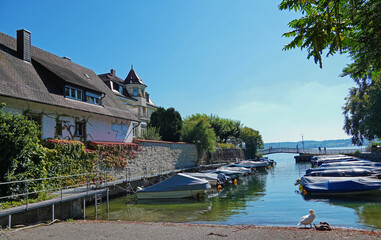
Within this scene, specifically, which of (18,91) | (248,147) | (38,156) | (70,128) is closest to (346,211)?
(38,156)

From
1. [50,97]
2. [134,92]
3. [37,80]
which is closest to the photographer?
[50,97]

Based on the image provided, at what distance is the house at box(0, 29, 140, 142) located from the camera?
1753 centimetres

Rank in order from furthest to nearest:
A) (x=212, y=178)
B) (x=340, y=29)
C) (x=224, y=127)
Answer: (x=224, y=127) < (x=212, y=178) < (x=340, y=29)

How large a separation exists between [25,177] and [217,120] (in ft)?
176

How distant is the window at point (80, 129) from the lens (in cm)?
2175

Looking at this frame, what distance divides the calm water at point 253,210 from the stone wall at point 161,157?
6.64 m

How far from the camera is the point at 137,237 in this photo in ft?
30.5

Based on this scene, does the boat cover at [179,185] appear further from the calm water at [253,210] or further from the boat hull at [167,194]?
the calm water at [253,210]

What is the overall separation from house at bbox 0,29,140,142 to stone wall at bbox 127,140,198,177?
3089 millimetres

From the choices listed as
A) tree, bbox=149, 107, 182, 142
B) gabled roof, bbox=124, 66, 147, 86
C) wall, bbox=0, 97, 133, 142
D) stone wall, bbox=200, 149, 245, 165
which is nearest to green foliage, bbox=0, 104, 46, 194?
wall, bbox=0, 97, 133, 142

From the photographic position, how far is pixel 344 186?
1992cm

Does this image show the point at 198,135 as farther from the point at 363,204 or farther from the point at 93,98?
the point at 363,204

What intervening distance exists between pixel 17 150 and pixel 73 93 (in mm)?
10498

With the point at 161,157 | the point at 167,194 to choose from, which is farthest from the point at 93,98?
the point at 161,157
